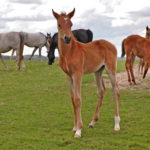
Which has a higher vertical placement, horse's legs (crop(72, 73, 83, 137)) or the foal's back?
the foal's back

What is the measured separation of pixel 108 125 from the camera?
739cm

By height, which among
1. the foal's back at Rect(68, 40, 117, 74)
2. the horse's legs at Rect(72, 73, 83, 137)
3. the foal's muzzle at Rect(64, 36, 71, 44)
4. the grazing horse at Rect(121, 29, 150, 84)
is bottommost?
the grazing horse at Rect(121, 29, 150, 84)

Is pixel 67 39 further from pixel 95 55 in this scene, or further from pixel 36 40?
pixel 36 40

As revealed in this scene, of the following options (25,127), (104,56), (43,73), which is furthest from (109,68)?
(43,73)

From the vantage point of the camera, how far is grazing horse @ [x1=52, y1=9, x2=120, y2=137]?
6.20 metres

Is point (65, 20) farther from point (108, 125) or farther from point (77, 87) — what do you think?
point (108, 125)

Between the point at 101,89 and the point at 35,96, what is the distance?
4.83 metres

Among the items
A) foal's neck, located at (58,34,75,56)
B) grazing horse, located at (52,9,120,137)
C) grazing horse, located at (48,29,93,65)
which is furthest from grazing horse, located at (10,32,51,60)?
foal's neck, located at (58,34,75,56)

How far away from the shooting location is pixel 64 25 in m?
6.09

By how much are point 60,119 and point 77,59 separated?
2.26m

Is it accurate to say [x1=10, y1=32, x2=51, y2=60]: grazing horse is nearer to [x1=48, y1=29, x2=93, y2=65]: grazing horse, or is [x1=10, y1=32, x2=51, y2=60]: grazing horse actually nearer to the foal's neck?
[x1=48, y1=29, x2=93, y2=65]: grazing horse


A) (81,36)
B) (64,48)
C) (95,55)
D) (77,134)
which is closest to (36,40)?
(81,36)

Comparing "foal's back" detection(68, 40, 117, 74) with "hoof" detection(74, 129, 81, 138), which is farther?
"foal's back" detection(68, 40, 117, 74)

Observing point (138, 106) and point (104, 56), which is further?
point (138, 106)
